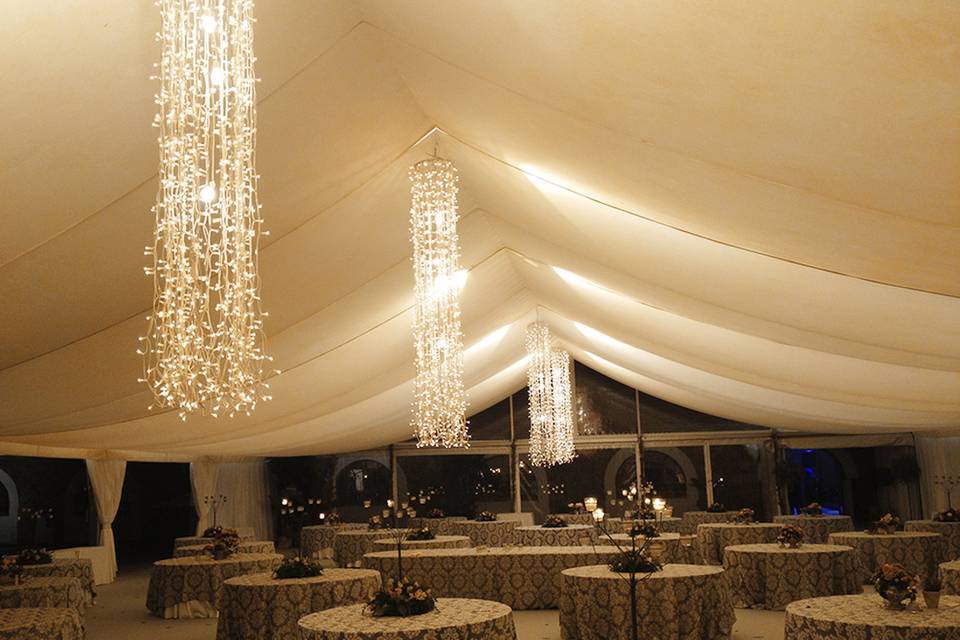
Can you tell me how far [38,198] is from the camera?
16.3 ft

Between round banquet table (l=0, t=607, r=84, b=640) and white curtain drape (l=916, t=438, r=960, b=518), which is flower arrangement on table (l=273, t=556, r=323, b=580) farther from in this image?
white curtain drape (l=916, t=438, r=960, b=518)

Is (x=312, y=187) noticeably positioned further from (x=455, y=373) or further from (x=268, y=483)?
(x=268, y=483)

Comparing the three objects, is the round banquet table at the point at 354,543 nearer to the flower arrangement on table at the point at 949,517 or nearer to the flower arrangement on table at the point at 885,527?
the flower arrangement on table at the point at 885,527

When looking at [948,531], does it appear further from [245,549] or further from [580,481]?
[245,549]

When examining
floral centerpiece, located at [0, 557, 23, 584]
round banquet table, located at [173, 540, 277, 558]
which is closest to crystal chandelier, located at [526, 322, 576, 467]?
round banquet table, located at [173, 540, 277, 558]

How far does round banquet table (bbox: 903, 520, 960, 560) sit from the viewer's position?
42.7 feet

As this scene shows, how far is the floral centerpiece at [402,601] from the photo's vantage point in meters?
5.95

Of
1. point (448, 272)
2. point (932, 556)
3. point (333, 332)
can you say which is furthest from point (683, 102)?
point (932, 556)

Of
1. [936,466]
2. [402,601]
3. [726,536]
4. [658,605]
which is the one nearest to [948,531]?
[726,536]

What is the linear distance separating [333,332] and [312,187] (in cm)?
335

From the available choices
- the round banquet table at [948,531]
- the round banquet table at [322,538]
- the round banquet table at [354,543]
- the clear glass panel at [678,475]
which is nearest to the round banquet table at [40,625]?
the round banquet table at [354,543]

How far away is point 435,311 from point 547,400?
691 centimetres

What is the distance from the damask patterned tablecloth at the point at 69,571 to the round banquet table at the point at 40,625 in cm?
407

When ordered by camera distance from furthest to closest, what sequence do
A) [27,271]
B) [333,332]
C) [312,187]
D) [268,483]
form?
[268,483]
[333,332]
[312,187]
[27,271]
